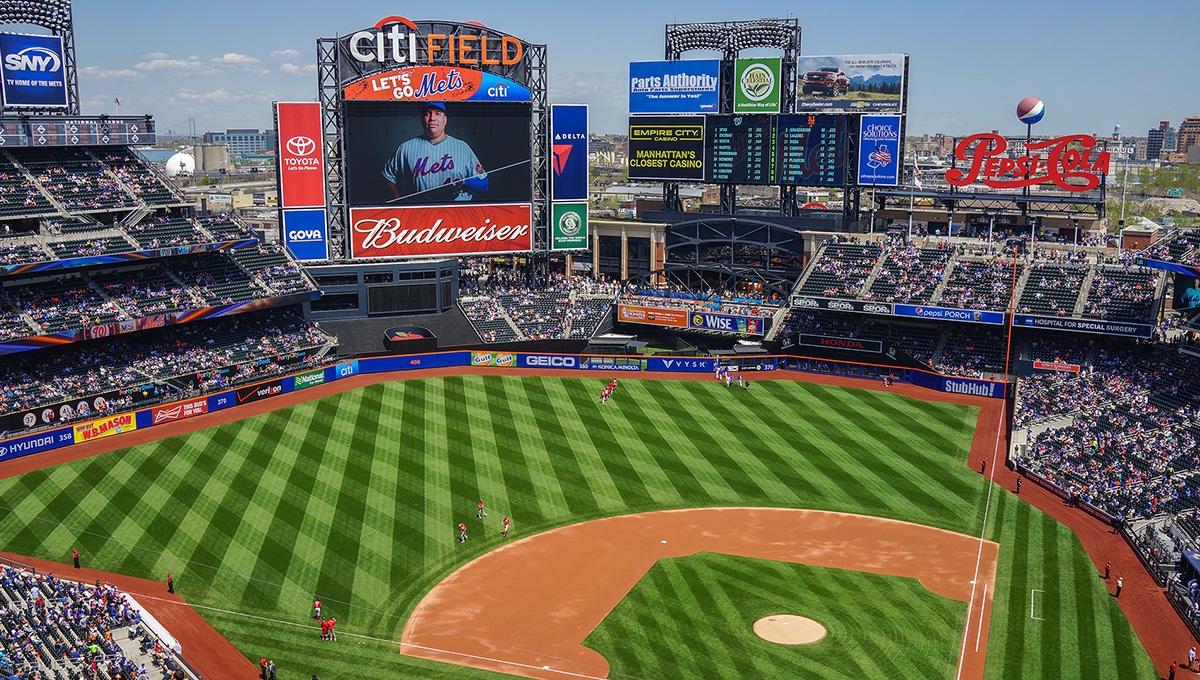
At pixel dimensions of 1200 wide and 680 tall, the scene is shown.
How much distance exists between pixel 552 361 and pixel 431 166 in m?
15.7

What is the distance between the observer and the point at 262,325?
58344mm

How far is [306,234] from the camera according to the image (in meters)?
61.5

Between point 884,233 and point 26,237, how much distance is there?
5251cm

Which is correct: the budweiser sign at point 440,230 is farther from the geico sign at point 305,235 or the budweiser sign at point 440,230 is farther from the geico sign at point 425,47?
the geico sign at point 425,47

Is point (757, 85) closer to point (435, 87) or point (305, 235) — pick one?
point (435, 87)

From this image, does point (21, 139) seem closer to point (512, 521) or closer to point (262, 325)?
point (262, 325)

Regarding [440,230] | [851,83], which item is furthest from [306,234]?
[851,83]

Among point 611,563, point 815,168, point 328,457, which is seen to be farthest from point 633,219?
point 611,563

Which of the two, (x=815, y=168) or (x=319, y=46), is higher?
(x=319, y=46)

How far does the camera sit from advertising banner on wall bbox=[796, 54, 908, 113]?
62.6m

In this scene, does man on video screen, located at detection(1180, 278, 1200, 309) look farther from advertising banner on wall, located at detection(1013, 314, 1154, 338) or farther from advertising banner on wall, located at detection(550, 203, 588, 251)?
advertising banner on wall, located at detection(550, 203, 588, 251)

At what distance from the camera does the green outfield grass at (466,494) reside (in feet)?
95.9

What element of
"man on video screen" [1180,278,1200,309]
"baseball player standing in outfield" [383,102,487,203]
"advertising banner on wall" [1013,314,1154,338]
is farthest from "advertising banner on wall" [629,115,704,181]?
"man on video screen" [1180,278,1200,309]

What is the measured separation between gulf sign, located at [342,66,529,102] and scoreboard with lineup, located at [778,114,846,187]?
18.5m
